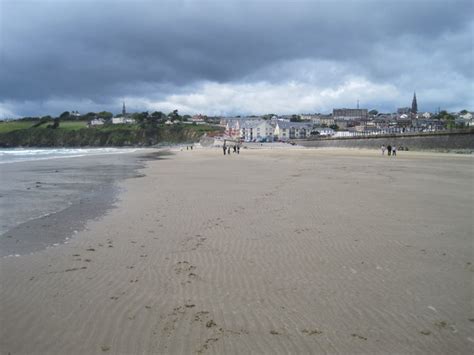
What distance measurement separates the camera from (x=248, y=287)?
15.4 feet

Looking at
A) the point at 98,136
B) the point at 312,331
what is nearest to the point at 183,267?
the point at 312,331

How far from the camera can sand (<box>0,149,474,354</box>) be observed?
3.51 m

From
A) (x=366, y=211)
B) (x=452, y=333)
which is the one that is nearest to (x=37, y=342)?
(x=452, y=333)

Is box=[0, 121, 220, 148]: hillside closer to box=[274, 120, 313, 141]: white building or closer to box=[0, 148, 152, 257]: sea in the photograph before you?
box=[274, 120, 313, 141]: white building

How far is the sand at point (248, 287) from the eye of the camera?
11.5 feet

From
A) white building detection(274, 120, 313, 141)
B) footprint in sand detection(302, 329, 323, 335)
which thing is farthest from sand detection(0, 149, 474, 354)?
white building detection(274, 120, 313, 141)

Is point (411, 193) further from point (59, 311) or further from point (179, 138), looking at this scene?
point (179, 138)

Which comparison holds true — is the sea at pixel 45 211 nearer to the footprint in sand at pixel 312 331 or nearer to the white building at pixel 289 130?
the footprint in sand at pixel 312 331

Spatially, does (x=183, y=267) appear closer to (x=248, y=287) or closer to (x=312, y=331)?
(x=248, y=287)

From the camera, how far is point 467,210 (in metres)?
9.52

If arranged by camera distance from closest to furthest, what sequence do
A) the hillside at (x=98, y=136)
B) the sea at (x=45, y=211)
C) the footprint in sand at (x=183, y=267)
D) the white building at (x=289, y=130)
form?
the footprint in sand at (x=183, y=267), the sea at (x=45, y=211), the white building at (x=289, y=130), the hillside at (x=98, y=136)

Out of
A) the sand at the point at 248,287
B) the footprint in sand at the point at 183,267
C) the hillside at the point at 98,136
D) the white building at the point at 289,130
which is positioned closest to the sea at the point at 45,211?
the sand at the point at 248,287

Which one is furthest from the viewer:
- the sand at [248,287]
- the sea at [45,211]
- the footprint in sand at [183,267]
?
the sea at [45,211]

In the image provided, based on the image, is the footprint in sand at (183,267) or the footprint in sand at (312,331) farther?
the footprint in sand at (183,267)
